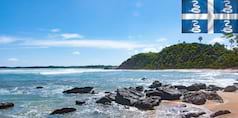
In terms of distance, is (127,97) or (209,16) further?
(127,97)

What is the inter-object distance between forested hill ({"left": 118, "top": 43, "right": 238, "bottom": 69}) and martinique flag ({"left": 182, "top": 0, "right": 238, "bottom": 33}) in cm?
10191

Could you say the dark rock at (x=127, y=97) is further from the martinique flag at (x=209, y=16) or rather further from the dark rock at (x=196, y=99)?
the martinique flag at (x=209, y=16)

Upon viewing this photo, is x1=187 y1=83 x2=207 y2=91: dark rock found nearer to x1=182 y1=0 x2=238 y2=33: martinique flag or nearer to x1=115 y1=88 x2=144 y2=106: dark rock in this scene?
x1=115 y1=88 x2=144 y2=106: dark rock

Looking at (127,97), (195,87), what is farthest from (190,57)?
(127,97)

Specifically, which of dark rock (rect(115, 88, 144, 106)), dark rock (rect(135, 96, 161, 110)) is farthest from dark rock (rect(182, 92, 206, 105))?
dark rock (rect(115, 88, 144, 106))

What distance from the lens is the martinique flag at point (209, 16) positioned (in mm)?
8883

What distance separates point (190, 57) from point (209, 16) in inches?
5418

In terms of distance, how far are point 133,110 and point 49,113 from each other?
15.8ft

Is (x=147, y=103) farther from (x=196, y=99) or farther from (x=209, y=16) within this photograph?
(x=209, y=16)

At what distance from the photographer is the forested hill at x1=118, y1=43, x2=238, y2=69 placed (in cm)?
12461

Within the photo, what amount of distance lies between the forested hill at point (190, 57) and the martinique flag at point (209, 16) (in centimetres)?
10191

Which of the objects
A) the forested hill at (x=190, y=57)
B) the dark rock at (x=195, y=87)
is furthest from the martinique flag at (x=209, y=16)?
the forested hill at (x=190, y=57)

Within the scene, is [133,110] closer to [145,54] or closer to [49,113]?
[49,113]

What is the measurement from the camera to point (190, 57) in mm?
144375
